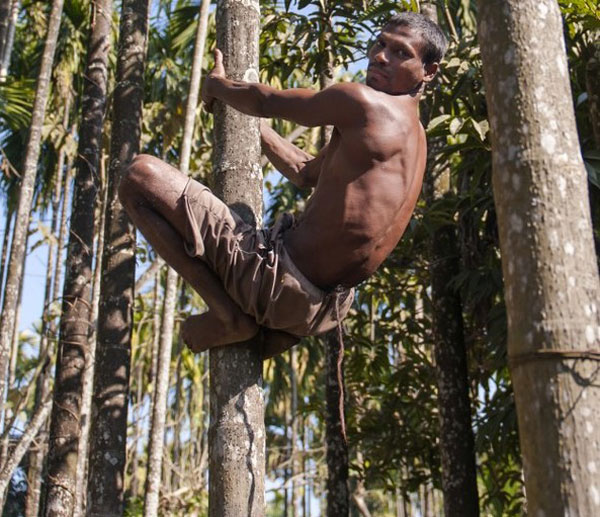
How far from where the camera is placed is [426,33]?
374 cm

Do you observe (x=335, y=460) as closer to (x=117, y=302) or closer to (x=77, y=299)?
(x=117, y=302)

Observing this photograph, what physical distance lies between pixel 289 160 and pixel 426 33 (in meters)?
0.85

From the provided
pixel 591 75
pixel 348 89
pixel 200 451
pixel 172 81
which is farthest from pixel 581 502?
pixel 200 451

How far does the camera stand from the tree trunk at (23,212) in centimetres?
720

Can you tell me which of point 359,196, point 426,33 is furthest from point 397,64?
point 359,196

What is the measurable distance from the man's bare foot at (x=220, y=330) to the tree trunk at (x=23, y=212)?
4106mm

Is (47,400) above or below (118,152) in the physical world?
below

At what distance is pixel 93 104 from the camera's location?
7.12 m

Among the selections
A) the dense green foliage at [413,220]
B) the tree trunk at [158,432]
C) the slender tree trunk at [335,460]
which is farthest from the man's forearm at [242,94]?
the tree trunk at [158,432]

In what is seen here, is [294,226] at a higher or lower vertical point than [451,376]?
lower

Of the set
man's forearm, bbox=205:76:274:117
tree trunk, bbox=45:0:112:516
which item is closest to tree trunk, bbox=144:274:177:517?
tree trunk, bbox=45:0:112:516

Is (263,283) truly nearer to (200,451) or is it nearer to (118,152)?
(118,152)

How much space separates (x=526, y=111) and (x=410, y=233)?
4.47 m

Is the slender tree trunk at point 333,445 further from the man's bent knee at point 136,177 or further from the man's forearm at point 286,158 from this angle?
the man's bent knee at point 136,177
